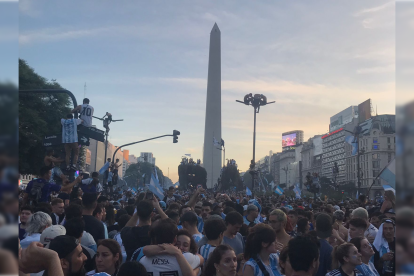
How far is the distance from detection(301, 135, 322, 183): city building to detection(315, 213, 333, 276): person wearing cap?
451ft

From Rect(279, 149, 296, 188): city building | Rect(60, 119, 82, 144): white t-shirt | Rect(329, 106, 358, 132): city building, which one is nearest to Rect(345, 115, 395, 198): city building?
Rect(329, 106, 358, 132): city building

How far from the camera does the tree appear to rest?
30447 millimetres

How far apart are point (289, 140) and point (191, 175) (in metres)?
93.8

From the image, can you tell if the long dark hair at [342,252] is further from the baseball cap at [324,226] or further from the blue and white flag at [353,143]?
the blue and white flag at [353,143]

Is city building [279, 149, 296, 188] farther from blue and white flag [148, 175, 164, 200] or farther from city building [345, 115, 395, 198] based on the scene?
blue and white flag [148, 175, 164, 200]

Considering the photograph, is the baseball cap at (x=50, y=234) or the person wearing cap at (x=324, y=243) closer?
the baseball cap at (x=50, y=234)

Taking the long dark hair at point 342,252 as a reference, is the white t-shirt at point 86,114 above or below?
above

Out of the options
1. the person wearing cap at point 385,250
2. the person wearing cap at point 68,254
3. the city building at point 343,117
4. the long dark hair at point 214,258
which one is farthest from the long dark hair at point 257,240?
the city building at point 343,117

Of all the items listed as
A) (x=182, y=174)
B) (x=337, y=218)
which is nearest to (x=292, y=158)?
(x=182, y=174)

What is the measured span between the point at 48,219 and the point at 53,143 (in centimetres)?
482

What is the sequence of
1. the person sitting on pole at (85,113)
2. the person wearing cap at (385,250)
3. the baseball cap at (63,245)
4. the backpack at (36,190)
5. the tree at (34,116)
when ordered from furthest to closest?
the tree at (34,116) < the person sitting on pole at (85,113) < the backpack at (36,190) < the person wearing cap at (385,250) < the baseball cap at (63,245)

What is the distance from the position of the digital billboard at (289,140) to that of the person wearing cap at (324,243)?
555ft

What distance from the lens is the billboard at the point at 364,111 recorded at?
347 ft

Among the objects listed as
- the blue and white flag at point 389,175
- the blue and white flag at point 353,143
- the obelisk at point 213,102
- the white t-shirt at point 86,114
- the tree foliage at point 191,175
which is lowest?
the tree foliage at point 191,175
